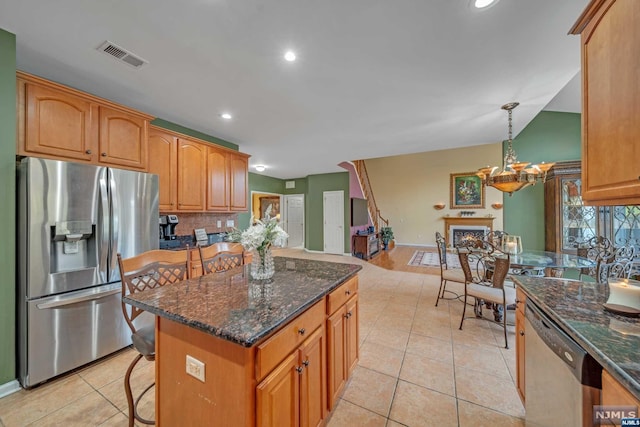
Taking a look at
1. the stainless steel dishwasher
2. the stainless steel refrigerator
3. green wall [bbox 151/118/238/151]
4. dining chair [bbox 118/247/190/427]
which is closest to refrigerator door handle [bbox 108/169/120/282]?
the stainless steel refrigerator

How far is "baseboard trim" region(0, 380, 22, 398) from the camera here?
1663mm

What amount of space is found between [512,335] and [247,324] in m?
2.94

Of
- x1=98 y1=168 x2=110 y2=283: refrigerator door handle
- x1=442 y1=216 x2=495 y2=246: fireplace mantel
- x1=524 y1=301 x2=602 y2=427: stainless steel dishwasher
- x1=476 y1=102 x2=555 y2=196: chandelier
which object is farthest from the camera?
x1=442 y1=216 x2=495 y2=246: fireplace mantel

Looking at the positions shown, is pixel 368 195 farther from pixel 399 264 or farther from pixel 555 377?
pixel 555 377

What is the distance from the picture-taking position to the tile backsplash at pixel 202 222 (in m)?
3.44

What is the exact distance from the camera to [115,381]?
1841mm

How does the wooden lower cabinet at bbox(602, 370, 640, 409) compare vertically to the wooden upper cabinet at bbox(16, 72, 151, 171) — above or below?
below

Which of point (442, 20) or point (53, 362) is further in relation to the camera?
point (53, 362)

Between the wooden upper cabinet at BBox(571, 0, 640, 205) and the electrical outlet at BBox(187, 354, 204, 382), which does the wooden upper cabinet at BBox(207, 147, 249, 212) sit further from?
the wooden upper cabinet at BBox(571, 0, 640, 205)

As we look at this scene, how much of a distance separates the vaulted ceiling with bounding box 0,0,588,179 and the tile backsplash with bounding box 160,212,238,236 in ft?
4.38

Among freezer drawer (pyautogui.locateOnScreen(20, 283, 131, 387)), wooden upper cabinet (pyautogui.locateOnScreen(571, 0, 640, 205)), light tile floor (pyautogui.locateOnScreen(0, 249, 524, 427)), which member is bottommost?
light tile floor (pyautogui.locateOnScreen(0, 249, 524, 427))

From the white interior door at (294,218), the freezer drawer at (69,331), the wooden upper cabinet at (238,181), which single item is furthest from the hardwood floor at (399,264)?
the freezer drawer at (69,331)

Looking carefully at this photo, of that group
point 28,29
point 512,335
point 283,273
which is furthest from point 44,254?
point 512,335

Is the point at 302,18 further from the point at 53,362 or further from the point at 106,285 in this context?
the point at 53,362
